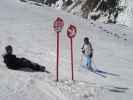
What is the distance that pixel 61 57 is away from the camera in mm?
23312

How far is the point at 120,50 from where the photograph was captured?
1206 inches

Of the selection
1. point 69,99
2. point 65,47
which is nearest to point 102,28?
point 65,47

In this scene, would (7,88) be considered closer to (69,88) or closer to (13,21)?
(69,88)

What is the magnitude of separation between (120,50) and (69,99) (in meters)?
16.1

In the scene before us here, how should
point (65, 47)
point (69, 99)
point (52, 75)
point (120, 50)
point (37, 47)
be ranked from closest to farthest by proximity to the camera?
point (69, 99) → point (52, 75) → point (37, 47) → point (65, 47) → point (120, 50)

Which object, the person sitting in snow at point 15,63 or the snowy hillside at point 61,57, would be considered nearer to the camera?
the snowy hillside at point 61,57

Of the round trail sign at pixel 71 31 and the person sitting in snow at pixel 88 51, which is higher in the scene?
the round trail sign at pixel 71 31

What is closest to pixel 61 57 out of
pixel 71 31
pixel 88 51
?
pixel 88 51

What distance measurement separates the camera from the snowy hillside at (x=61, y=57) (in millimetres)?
15578

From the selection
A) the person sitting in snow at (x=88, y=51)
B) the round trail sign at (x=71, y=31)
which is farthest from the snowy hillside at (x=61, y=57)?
the round trail sign at (x=71, y=31)

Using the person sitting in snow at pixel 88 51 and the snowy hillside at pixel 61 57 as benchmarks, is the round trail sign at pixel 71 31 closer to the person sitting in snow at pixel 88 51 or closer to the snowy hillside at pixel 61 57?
the snowy hillside at pixel 61 57

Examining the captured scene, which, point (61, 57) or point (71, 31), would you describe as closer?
point (71, 31)

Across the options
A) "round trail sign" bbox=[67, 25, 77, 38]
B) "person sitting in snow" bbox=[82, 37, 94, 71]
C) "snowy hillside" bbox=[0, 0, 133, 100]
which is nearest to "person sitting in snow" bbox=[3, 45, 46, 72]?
"snowy hillside" bbox=[0, 0, 133, 100]

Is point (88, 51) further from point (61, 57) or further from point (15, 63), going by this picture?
point (15, 63)
